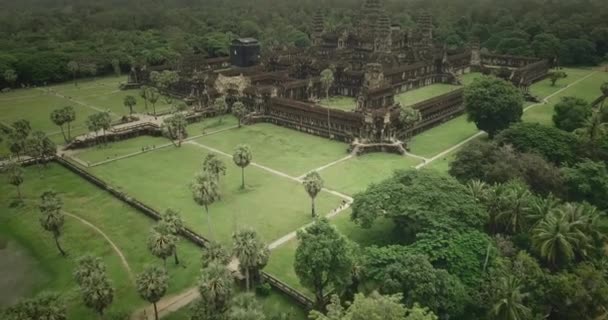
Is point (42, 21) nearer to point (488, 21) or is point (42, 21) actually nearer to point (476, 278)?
point (488, 21)

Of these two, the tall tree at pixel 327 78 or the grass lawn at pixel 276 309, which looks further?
the tall tree at pixel 327 78

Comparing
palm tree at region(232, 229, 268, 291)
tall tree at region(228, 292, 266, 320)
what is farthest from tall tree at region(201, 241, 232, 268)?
tall tree at region(228, 292, 266, 320)

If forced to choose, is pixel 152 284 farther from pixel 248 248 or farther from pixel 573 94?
pixel 573 94

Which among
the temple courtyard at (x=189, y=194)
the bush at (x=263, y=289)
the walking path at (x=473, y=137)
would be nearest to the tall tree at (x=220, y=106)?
the temple courtyard at (x=189, y=194)

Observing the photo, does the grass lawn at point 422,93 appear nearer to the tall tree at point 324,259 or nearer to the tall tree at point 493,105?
the tall tree at point 493,105

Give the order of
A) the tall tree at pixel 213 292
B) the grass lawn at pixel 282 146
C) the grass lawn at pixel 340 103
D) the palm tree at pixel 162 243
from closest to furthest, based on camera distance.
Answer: the tall tree at pixel 213 292 < the palm tree at pixel 162 243 < the grass lawn at pixel 282 146 < the grass lawn at pixel 340 103
